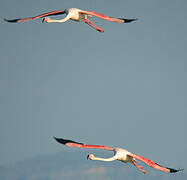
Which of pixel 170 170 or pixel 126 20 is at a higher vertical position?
pixel 126 20

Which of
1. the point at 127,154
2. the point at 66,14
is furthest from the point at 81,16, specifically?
the point at 127,154

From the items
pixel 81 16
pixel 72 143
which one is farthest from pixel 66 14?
pixel 72 143

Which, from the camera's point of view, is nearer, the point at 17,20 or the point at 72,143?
the point at 72,143

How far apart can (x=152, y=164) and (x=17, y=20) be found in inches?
529

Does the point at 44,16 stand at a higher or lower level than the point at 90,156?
higher

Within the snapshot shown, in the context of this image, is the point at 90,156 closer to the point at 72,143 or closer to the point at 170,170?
the point at 72,143

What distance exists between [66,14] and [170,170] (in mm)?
13903

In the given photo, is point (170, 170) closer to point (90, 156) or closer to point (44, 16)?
point (90, 156)

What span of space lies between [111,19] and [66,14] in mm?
3189

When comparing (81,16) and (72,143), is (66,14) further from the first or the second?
(72,143)

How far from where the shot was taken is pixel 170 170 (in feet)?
160

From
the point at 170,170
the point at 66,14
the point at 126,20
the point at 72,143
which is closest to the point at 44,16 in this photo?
the point at 66,14

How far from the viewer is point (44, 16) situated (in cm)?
5612

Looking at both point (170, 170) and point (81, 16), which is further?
point (81, 16)
